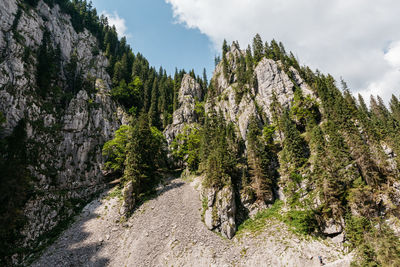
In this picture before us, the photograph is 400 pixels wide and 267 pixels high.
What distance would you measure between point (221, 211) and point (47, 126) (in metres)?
43.0

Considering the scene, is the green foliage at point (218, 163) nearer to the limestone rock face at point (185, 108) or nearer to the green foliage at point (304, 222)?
the green foliage at point (304, 222)

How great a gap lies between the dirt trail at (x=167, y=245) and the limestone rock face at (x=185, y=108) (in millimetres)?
29415

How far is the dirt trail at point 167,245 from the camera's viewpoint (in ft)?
79.5

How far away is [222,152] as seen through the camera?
119 ft

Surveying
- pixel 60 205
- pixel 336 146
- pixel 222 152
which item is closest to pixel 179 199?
pixel 222 152

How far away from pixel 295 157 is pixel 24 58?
68256 mm

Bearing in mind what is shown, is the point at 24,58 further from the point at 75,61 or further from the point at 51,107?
the point at 75,61

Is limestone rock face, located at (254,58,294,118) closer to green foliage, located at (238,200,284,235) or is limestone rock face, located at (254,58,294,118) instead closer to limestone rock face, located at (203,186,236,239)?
green foliage, located at (238,200,284,235)

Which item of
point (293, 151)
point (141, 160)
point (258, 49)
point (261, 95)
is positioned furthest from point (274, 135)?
point (258, 49)

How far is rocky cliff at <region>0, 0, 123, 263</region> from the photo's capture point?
31891mm

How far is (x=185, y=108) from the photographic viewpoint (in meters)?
68.2

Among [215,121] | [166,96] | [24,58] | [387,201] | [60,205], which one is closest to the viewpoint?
[387,201]

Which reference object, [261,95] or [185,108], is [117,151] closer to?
[185,108]

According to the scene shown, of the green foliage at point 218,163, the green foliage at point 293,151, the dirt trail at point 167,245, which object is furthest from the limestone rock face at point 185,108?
the green foliage at point 293,151
